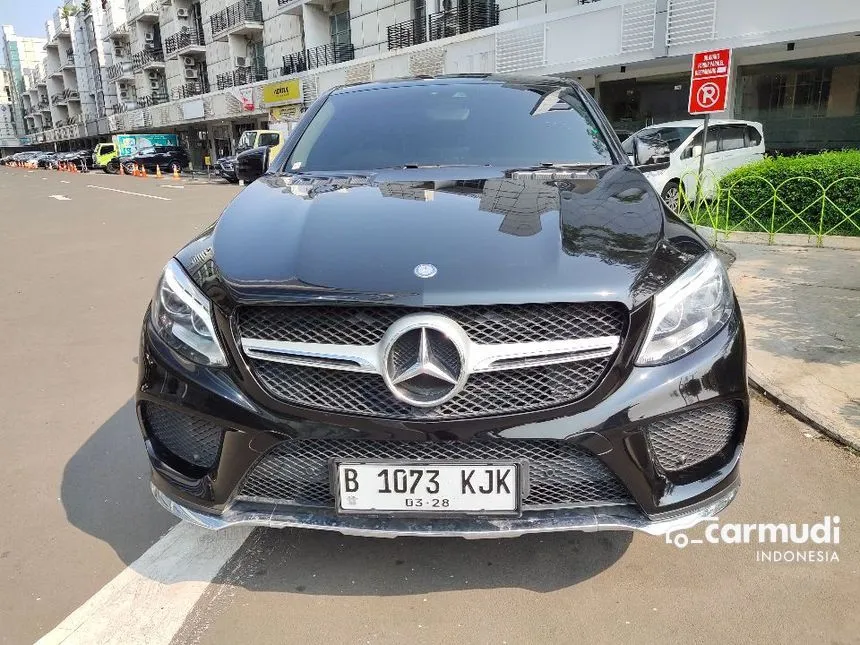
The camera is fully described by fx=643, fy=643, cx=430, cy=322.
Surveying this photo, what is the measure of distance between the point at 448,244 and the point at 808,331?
3768 mm

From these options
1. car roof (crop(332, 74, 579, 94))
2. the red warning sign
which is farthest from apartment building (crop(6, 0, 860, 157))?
car roof (crop(332, 74, 579, 94))

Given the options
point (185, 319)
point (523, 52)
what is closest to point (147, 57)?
point (523, 52)

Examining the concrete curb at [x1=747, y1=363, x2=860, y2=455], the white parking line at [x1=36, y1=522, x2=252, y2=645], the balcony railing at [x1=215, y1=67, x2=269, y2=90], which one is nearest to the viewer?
the white parking line at [x1=36, y1=522, x2=252, y2=645]

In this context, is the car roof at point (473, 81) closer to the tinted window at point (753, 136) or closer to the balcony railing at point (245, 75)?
the tinted window at point (753, 136)

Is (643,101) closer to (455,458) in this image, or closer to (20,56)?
(455,458)

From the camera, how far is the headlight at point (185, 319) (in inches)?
72.2

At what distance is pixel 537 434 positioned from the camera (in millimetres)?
1697

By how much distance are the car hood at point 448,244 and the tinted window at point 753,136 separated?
11388mm

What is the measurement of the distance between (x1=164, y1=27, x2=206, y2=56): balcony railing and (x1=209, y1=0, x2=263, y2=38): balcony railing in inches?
172

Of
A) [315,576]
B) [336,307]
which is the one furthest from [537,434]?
[315,576]

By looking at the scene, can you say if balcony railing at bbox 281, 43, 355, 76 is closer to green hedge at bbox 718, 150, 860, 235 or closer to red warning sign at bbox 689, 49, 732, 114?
red warning sign at bbox 689, 49, 732, 114

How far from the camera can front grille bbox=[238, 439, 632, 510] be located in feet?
5.69

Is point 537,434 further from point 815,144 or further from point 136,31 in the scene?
point 136,31

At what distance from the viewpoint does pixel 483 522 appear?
1.77 meters
